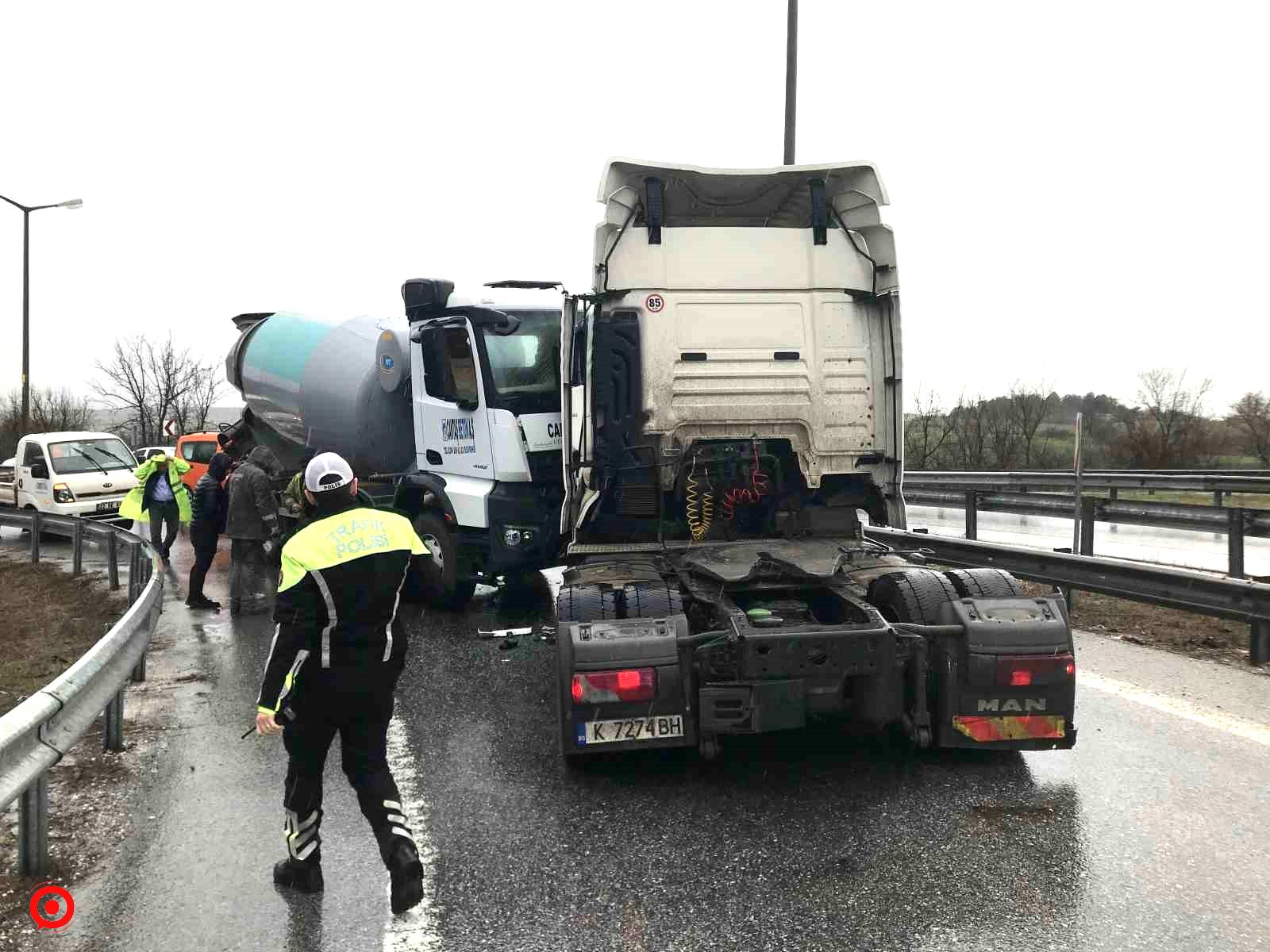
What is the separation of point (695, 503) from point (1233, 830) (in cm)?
353

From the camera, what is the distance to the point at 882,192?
681 cm

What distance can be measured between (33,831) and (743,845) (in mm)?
2767

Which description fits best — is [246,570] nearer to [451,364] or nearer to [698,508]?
[451,364]

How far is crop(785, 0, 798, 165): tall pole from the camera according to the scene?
14.9 meters

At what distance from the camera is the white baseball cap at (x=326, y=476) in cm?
401

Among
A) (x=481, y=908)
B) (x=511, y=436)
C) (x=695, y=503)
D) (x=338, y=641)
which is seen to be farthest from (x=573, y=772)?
(x=511, y=436)

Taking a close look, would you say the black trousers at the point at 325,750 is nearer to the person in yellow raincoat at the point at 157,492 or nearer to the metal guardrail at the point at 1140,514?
the metal guardrail at the point at 1140,514

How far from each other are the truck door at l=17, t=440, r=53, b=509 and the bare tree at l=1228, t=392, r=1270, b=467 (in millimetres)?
25399

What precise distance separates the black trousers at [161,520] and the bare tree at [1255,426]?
2314 centimetres

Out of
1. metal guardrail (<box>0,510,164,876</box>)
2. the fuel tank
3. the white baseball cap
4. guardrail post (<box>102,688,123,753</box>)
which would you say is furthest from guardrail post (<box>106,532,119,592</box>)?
the white baseball cap

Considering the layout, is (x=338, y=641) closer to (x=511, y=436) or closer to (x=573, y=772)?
(x=573, y=772)

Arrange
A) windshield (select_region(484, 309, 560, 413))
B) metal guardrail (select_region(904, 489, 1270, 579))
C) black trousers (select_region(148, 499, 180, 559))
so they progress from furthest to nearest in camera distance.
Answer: black trousers (select_region(148, 499, 180, 559)), metal guardrail (select_region(904, 489, 1270, 579)), windshield (select_region(484, 309, 560, 413))

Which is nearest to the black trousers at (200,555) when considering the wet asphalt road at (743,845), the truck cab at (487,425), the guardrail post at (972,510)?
the truck cab at (487,425)

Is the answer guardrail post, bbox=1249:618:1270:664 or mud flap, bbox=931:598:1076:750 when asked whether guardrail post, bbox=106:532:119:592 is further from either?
guardrail post, bbox=1249:618:1270:664
